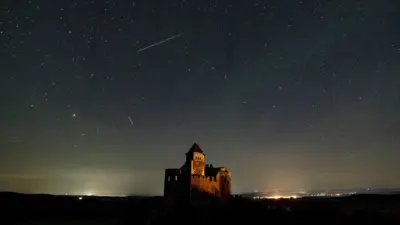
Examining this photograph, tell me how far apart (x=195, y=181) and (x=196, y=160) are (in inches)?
216

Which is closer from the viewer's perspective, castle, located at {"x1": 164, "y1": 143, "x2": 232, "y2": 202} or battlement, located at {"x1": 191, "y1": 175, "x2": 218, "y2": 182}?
castle, located at {"x1": 164, "y1": 143, "x2": 232, "y2": 202}

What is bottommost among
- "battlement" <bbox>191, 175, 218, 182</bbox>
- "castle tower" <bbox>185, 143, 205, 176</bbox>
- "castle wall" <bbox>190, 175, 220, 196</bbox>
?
"castle wall" <bbox>190, 175, 220, 196</bbox>

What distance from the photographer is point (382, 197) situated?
174 ft

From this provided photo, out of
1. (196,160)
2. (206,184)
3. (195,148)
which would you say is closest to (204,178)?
(206,184)

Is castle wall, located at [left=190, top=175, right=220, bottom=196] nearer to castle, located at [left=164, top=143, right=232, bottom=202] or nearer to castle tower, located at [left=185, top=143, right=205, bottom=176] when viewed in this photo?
castle, located at [left=164, top=143, right=232, bottom=202]

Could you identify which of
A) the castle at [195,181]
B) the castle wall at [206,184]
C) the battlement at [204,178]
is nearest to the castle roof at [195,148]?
the castle at [195,181]

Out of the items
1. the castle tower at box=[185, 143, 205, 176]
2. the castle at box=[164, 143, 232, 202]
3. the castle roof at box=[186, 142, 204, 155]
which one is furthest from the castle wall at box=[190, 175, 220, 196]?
the castle roof at box=[186, 142, 204, 155]

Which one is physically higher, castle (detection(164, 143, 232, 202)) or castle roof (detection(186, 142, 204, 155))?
castle roof (detection(186, 142, 204, 155))

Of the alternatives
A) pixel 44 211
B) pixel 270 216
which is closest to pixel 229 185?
pixel 270 216

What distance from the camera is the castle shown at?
50.0 m

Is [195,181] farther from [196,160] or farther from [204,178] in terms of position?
[196,160]

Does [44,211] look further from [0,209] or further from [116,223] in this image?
[116,223]

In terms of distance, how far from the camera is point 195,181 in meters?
50.6

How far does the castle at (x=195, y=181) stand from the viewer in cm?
5003
